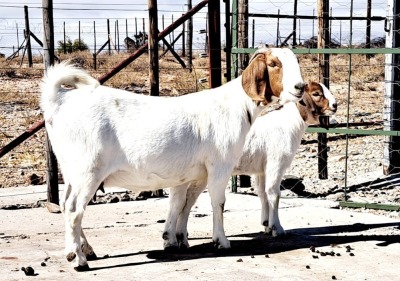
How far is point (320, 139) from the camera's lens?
1322 cm

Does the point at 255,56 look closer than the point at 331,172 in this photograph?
Yes

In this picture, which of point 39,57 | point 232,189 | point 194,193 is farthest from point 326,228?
point 39,57

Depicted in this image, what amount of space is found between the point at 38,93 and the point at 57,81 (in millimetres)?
14257

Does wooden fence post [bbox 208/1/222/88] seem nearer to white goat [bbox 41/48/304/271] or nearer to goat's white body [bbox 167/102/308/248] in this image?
goat's white body [bbox 167/102/308/248]

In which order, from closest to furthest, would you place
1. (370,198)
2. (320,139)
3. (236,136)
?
(236,136) < (370,198) < (320,139)

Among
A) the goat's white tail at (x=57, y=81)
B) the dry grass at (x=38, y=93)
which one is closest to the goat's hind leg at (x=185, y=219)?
the goat's white tail at (x=57, y=81)

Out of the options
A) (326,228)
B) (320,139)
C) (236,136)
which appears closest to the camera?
(236,136)

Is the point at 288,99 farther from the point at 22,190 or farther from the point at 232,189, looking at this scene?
the point at 22,190

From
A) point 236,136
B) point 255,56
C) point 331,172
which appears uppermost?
point 255,56

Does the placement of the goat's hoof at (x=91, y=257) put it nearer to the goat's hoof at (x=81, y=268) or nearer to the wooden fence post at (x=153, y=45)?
the goat's hoof at (x=81, y=268)

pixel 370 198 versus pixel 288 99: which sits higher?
pixel 288 99

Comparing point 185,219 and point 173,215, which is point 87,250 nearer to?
point 173,215

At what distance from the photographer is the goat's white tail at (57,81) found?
7590 millimetres

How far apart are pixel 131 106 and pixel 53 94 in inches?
28.4
